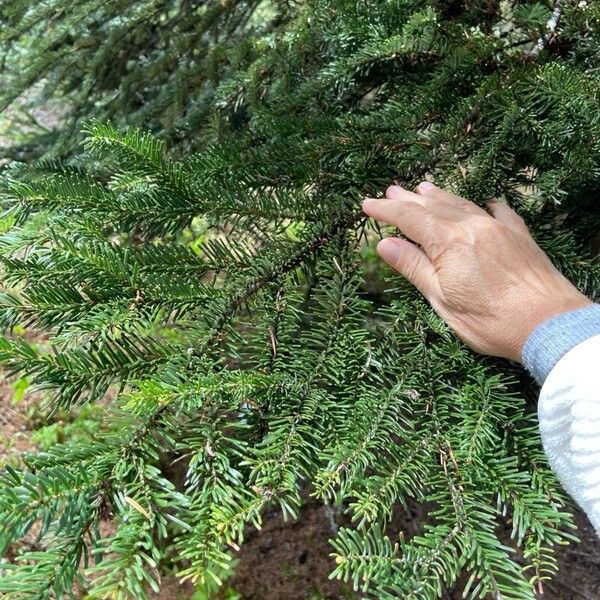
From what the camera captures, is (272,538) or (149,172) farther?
(272,538)

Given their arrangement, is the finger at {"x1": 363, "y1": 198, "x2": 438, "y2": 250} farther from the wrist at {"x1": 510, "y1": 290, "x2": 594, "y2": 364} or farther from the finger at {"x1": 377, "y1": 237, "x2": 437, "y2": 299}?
the wrist at {"x1": 510, "y1": 290, "x2": 594, "y2": 364}

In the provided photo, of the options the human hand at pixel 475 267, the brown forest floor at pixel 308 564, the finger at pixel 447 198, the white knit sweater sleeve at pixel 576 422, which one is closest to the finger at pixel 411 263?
the human hand at pixel 475 267

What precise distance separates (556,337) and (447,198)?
0.40m

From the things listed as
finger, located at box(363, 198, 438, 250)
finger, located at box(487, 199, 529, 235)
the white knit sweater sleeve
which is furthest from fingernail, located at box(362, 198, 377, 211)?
the white knit sweater sleeve

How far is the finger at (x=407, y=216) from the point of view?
3.34 feet

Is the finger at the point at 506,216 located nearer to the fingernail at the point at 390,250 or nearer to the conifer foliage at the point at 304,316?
the conifer foliage at the point at 304,316

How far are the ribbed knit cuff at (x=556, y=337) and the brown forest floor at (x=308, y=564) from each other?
3.71 feet

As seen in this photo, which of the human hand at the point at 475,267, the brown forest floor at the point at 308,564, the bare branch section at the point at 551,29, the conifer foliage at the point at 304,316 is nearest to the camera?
the conifer foliage at the point at 304,316

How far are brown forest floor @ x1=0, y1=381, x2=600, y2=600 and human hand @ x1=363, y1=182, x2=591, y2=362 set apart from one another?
3.64 feet

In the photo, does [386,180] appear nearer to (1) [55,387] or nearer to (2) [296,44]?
(2) [296,44]

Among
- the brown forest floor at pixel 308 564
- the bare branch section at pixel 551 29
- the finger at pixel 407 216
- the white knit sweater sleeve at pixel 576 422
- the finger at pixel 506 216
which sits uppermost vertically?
the bare branch section at pixel 551 29

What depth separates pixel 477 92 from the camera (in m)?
1.14

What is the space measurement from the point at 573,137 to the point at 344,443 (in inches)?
30.6

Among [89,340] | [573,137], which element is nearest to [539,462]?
[573,137]
